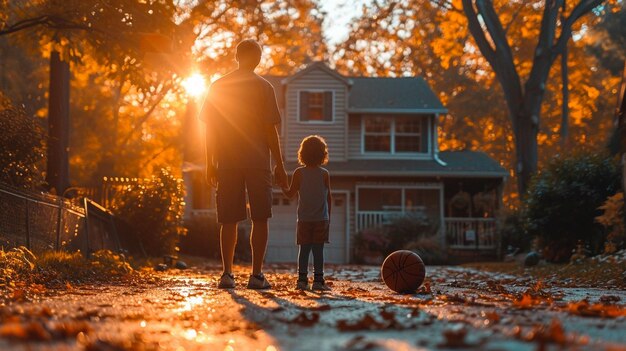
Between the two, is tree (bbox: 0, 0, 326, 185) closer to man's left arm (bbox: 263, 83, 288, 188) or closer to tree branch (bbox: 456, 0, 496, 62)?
man's left arm (bbox: 263, 83, 288, 188)

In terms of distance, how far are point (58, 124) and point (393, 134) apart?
1560 cm

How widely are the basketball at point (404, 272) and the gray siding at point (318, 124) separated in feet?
72.0

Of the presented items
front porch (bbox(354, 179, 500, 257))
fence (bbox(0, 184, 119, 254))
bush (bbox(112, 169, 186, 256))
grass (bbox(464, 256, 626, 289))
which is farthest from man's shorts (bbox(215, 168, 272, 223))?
front porch (bbox(354, 179, 500, 257))

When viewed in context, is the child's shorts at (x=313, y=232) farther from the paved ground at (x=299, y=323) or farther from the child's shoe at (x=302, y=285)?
the paved ground at (x=299, y=323)

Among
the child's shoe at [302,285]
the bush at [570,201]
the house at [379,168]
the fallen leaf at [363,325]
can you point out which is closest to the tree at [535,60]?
the bush at [570,201]

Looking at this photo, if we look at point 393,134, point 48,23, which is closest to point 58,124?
point 48,23

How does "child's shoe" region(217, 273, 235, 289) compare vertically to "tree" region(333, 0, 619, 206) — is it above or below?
below

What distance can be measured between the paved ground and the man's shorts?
3.30 feet

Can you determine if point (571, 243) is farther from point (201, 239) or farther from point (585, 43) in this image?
point (585, 43)

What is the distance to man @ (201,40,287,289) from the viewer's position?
8.89m

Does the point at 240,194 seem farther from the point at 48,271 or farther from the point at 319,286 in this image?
the point at 48,271

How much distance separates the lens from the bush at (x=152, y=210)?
19453mm

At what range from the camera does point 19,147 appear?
1241 cm

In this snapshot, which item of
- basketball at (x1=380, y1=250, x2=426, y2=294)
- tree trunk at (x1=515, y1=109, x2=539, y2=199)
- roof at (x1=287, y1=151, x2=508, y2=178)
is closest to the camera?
basketball at (x1=380, y1=250, x2=426, y2=294)
